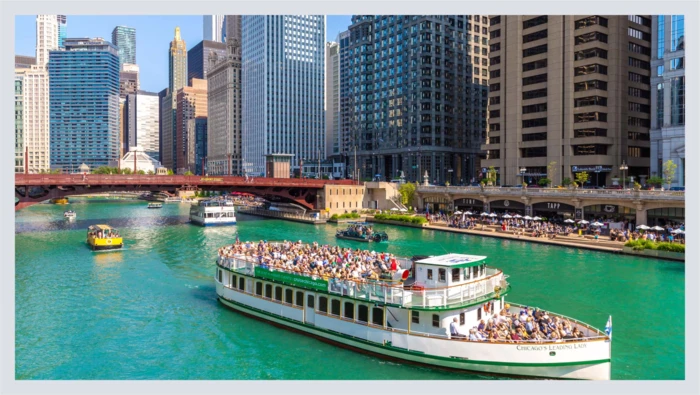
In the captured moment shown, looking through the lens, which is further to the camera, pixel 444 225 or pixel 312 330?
pixel 444 225

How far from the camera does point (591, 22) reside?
9588cm

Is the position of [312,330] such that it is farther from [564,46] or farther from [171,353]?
[564,46]

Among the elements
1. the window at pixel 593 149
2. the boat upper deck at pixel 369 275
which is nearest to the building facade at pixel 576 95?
the window at pixel 593 149

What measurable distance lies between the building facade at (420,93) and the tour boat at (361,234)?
64.5 meters

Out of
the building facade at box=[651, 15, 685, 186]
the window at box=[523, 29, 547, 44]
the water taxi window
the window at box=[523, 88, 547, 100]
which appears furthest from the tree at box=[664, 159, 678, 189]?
the water taxi window

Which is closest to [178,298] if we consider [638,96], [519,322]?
[519,322]

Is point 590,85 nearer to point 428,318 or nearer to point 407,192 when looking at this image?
point 407,192

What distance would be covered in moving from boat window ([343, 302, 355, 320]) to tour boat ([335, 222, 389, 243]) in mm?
42520

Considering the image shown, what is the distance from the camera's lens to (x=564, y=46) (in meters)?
98.9

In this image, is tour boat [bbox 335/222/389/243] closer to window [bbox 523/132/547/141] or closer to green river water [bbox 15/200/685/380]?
green river water [bbox 15/200/685/380]

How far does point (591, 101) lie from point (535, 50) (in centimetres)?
1480

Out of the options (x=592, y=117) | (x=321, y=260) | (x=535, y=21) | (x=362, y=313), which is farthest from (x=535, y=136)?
(x=362, y=313)

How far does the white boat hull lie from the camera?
2617cm

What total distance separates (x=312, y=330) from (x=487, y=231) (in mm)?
51524
